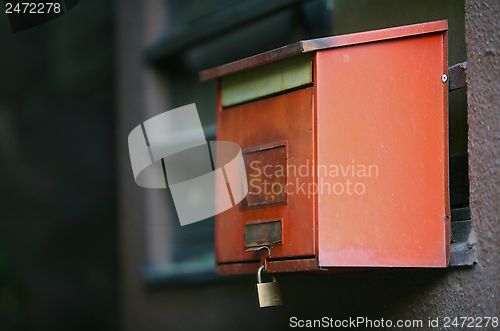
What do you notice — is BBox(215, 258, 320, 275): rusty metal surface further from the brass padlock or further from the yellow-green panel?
the yellow-green panel

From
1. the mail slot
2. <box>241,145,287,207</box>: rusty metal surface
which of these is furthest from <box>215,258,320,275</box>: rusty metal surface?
<box>241,145,287,207</box>: rusty metal surface

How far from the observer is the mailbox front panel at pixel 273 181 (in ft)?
4.22

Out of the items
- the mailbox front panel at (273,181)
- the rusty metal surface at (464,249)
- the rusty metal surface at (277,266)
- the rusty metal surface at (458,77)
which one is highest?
the rusty metal surface at (458,77)

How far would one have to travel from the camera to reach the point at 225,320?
2357 mm

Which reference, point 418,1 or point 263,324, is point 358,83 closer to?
point 418,1

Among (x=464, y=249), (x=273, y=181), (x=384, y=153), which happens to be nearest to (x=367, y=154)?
(x=384, y=153)

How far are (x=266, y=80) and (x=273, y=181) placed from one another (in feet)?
0.97

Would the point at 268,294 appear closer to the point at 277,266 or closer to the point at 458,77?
the point at 277,266

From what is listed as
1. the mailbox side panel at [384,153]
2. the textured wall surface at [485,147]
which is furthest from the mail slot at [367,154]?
the textured wall surface at [485,147]

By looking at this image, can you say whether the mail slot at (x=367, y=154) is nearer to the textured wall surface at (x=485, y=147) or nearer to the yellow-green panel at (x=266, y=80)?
the yellow-green panel at (x=266, y=80)

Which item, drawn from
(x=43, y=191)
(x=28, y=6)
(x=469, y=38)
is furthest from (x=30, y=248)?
(x=469, y=38)

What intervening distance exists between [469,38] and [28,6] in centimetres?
231

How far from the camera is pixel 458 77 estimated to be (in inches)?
53.2

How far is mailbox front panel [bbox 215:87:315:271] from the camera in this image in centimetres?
129
